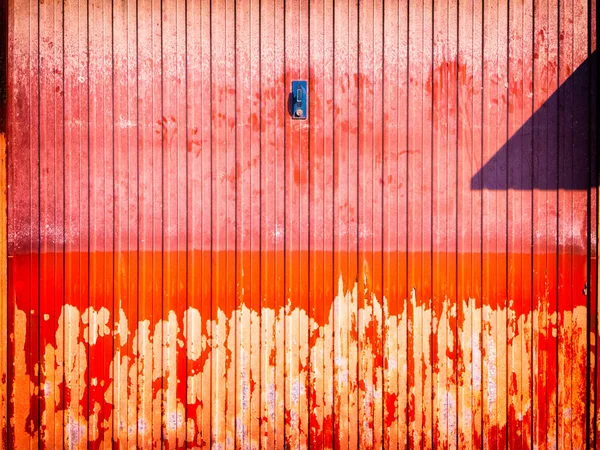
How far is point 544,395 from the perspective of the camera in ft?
10.4

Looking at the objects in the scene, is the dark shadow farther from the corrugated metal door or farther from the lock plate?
the lock plate

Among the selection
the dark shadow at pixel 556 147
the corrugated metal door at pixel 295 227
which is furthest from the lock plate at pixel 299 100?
the dark shadow at pixel 556 147

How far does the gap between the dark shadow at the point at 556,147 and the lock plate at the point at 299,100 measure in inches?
52.0

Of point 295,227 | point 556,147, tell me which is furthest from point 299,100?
point 556,147

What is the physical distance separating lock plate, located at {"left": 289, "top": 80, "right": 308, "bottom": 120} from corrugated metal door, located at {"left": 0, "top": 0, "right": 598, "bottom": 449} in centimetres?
8

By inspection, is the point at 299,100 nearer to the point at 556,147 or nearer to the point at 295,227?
the point at 295,227

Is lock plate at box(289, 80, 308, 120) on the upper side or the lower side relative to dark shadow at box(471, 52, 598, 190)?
upper

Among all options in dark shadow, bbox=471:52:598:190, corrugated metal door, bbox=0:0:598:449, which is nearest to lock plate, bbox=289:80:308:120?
corrugated metal door, bbox=0:0:598:449

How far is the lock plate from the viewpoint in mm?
3160

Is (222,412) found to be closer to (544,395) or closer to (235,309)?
(235,309)

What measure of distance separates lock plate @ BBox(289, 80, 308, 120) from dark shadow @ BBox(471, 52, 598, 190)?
Result: 1321 mm

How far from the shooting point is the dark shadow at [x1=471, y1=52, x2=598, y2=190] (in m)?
3.15

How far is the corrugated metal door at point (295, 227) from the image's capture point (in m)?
3.17

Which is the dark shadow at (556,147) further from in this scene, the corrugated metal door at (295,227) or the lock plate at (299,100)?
the lock plate at (299,100)
